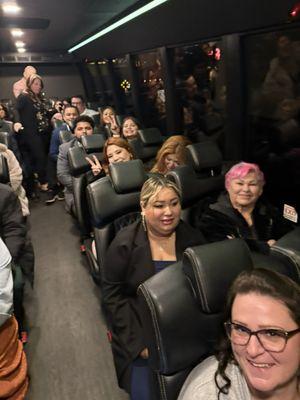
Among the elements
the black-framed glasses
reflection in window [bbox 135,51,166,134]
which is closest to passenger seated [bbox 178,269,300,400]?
the black-framed glasses

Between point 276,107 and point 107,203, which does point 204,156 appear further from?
point 107,203

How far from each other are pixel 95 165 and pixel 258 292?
241 centimetres

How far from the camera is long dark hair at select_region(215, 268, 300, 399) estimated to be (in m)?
0.98

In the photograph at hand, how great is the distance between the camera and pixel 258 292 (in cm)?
101

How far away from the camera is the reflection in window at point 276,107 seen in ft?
8.41

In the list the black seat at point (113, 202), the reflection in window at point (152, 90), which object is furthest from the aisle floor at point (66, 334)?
the reflection in window at point (152, 90)

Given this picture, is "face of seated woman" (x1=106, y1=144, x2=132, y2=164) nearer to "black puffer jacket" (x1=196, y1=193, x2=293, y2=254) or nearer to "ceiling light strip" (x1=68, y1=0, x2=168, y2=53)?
"black puffer jacket" (x1=196, y1=193, x2=293, y2=254)

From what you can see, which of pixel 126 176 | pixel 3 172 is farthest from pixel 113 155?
pixel 3 172

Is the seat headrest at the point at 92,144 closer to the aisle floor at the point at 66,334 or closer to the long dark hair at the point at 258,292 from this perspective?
the aisle floor at the point at 66,334

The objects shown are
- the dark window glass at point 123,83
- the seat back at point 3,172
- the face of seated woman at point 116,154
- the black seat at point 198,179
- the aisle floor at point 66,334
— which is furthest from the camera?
the dark window glass at point 123,83

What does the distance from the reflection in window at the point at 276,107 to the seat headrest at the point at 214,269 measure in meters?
1.78

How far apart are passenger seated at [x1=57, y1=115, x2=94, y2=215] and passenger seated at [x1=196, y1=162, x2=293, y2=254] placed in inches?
68.6

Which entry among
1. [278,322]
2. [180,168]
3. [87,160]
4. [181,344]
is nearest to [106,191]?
[180,168]

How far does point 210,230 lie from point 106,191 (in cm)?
78
